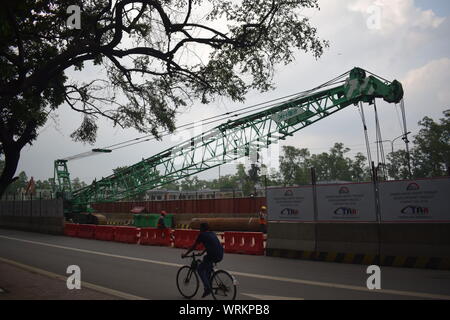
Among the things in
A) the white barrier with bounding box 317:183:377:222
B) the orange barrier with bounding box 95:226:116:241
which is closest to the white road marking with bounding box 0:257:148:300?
the white barrier with bounding box 317:183:377:222

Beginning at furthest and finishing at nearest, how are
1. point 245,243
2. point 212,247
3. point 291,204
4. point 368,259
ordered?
point 245,243, point 291,204, point 368,259, point 212,247

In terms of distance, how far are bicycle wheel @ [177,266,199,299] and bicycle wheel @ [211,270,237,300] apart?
0.55 m

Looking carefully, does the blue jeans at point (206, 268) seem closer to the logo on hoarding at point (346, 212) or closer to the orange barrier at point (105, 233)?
the logo on hoarding at point (346, 212)

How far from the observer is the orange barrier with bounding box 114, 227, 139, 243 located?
2227cm

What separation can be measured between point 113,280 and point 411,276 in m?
7.99

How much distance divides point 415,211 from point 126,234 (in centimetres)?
1534

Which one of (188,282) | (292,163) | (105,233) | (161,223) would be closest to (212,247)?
(188,282)

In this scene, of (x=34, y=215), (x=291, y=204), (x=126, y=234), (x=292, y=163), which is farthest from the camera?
(x=292, y=163)

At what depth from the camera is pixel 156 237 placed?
828 inches

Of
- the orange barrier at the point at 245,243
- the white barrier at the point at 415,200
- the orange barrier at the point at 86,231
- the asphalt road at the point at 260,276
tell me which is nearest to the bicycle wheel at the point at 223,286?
the asphalt road at the point at 260,276

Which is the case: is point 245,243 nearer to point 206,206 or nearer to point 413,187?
point 413,187
